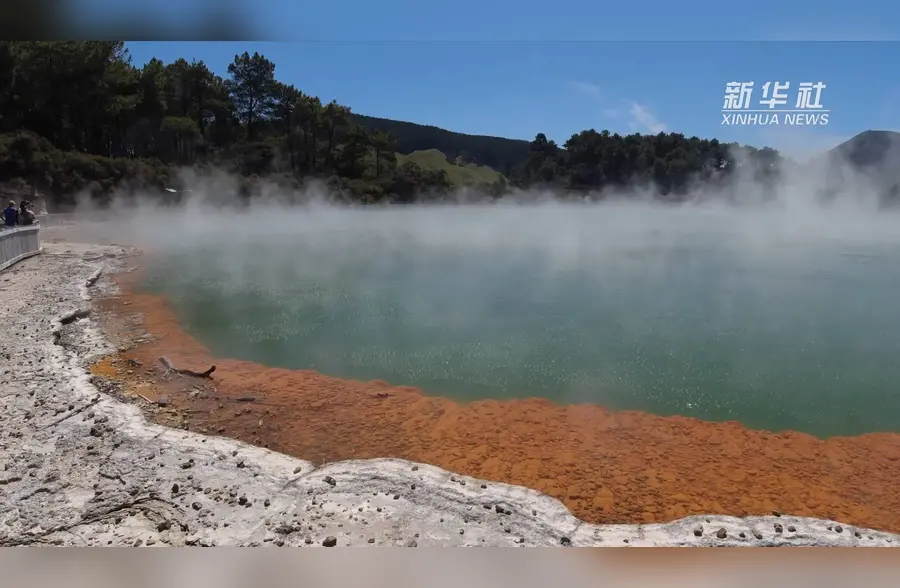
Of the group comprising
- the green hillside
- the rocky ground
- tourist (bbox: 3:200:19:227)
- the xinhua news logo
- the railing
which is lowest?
the rocky ground

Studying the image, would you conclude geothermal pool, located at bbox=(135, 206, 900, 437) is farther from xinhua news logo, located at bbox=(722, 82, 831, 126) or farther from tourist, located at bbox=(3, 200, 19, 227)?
tourist, located at bbox=(3, 200, 19, 227)

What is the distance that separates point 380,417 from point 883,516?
2.95 m

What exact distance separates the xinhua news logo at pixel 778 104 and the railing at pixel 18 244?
28.5 feet

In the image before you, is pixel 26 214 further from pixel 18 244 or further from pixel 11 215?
pixel 18 244

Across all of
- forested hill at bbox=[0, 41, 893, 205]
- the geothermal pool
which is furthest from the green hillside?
the geothermal pool

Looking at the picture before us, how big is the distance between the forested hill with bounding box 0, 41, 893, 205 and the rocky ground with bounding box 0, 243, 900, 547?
5.30 feet

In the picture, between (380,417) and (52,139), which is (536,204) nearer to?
(380,417)

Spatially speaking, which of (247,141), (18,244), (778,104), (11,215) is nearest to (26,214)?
(11,215)

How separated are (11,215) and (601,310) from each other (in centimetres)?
711

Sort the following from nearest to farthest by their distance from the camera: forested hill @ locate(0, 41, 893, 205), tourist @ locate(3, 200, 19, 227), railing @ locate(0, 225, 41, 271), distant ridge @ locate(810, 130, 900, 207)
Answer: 1. distant ridge @ locate(810, 130, 900, 207)
2. forested hill @ locate(0, 41, 893, 205)
3. tourist @ locate(3, 200, 19, 227)
4. railing @ locate(0, 225, 41, 271)

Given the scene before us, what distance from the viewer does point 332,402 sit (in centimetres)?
416

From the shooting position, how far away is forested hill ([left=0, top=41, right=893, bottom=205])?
2.94 metres

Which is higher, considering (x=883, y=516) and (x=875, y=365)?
(x=875, y=365)

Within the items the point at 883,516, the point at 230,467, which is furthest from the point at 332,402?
the point at 883,516
